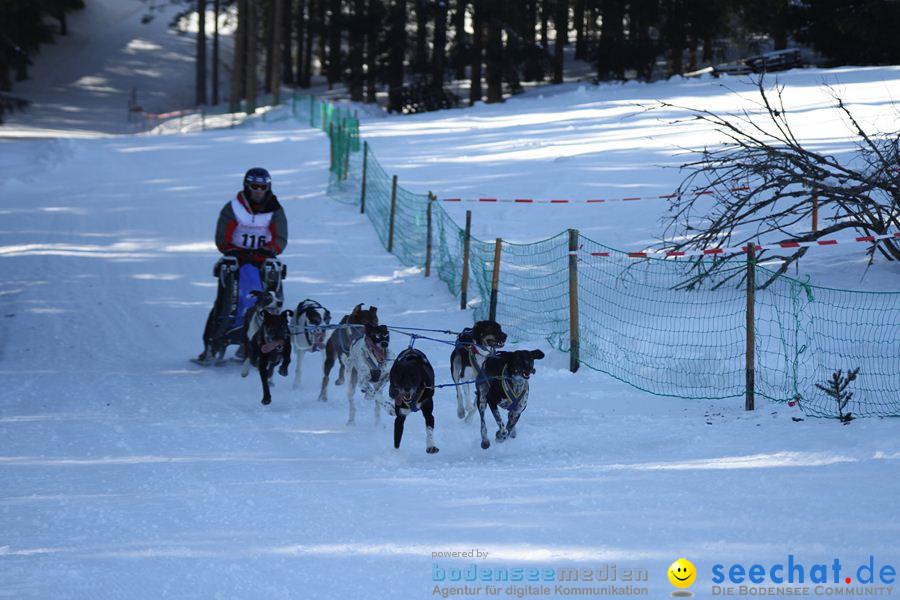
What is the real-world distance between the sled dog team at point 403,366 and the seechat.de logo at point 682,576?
2608 millimetres

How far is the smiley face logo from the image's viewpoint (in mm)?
5330

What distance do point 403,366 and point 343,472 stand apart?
2.94ft

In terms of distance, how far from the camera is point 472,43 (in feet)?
142

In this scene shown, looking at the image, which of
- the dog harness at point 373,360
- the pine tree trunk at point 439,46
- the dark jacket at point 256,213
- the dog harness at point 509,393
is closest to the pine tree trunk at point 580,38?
the pine tree trunk at point 439,46

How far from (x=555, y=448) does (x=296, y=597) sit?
3.36 meters

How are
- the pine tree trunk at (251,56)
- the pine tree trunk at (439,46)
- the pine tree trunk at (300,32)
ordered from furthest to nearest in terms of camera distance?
1. the pine tree trunk at (300,32)
2. the pine tree trunk at (439,46)
3. the pine tree trunk at (251,56)

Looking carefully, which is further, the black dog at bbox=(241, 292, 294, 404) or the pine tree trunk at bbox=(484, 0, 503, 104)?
the pine tree trunk at bbox=(484, 0, 503, 104)

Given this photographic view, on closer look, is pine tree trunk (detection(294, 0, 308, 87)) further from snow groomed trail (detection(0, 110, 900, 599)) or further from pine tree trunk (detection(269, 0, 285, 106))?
snow groomed trail (detection(0, 110, 900, 599))

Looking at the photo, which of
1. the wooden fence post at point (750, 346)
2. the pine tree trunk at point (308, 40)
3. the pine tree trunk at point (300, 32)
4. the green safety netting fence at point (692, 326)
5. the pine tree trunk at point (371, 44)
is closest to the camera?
the wooden fence post at point (750, 346)

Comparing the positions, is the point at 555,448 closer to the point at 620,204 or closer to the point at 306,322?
the point at 306,322

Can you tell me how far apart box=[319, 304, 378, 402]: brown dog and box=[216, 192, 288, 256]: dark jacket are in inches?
66.9

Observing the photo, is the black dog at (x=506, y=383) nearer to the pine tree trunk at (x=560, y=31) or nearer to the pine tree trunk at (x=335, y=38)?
the pine tree trunk at (x=560, y=31)

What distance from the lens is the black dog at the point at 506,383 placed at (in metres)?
7.95

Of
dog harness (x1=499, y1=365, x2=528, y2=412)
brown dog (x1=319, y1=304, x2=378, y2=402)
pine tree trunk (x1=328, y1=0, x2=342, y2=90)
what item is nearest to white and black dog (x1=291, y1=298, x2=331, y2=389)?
brown dog (x1=319, y1=304, x2=378, y2=402)
